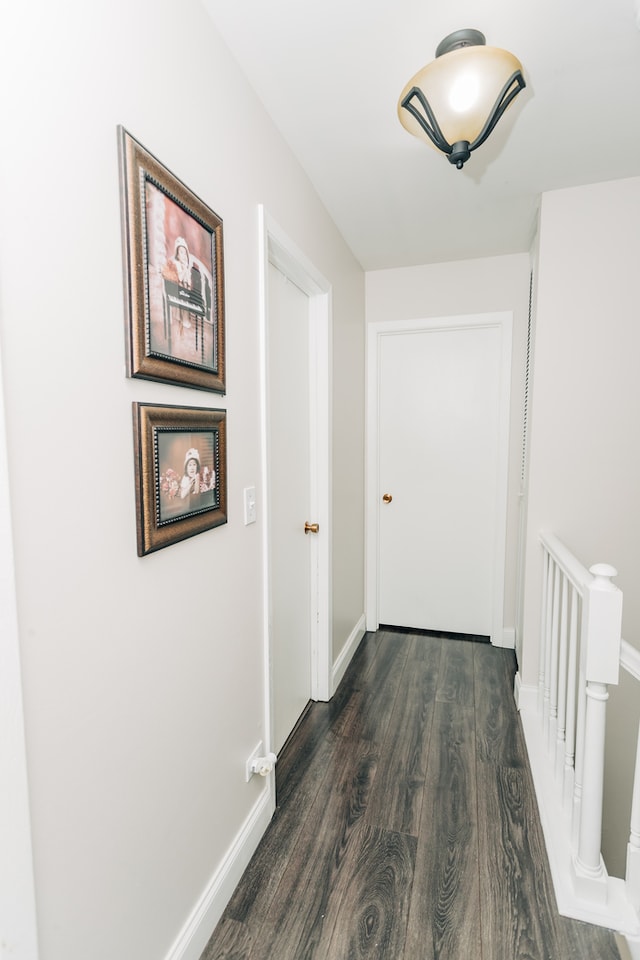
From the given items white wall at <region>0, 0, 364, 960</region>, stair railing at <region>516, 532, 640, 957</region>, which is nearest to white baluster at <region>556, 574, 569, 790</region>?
stair railing at <region>516, 532, 640, 957</region>

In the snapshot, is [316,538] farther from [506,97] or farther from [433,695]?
[506,97]

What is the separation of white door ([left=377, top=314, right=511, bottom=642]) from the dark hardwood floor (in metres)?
0.82

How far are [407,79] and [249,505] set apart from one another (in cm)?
144

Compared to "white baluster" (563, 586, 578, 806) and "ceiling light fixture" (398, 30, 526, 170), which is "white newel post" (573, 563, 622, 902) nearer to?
"white baluster" (563, 586, 578, 806)

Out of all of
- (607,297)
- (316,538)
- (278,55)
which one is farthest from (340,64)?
(316,538)

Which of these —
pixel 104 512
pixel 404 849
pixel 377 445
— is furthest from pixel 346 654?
pixel 104 512

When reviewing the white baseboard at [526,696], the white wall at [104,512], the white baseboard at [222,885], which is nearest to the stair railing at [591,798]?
the white baseboard at [526,696]

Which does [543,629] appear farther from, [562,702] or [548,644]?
[562,702]

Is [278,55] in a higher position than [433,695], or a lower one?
higher

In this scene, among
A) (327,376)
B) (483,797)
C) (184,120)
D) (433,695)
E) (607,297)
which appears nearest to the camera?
(184,120)

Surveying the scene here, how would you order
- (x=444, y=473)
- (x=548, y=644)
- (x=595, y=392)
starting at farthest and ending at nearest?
(x=444, y=473) < (x=595, y=392) < (x=548, y=644)

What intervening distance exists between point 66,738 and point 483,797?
1626 mm

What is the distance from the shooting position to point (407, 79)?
1.49 metres

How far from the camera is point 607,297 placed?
215 cm
